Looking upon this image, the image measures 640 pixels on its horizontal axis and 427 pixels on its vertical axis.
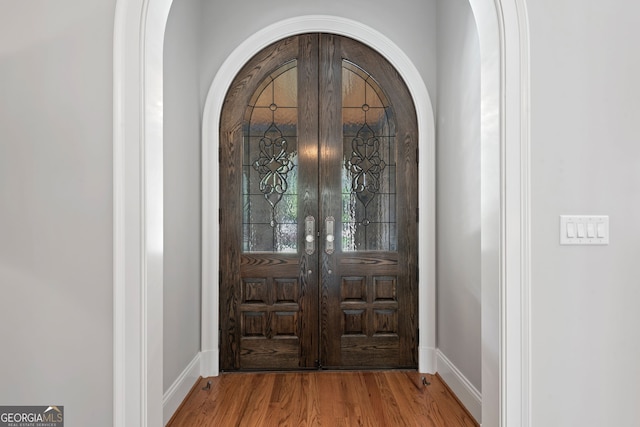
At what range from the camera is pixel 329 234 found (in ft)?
10.3

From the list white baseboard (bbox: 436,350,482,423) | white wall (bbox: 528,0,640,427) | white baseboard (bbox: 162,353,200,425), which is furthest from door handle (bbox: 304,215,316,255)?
white wall (bbox: 528,0,640,427)

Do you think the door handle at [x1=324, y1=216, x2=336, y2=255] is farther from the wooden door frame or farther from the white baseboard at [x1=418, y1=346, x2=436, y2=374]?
the wooden door frame

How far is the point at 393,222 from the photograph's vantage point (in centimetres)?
318

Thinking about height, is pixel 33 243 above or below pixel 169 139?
below

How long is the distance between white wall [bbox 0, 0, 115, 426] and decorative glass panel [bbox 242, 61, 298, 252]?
159 cm

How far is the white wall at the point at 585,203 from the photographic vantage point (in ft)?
5.15

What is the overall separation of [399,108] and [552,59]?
1635 millimetres

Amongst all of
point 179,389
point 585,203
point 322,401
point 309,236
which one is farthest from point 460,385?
point 179,389

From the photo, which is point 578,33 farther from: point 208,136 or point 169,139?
point 208,136

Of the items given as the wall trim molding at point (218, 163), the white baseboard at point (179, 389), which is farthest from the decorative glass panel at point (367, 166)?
the white baseboard at point (179, 389)

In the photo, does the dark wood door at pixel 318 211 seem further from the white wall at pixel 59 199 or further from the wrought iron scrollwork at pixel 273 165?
the white wall at pixel 59 199

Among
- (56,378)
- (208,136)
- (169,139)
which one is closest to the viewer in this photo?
(56,378)

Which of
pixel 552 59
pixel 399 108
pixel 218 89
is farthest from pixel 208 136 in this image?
pixel 552 59

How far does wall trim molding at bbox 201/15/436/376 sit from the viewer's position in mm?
3074
